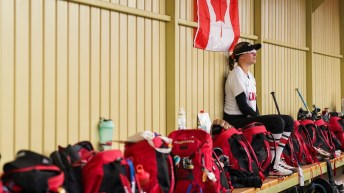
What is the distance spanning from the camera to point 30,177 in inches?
76.6

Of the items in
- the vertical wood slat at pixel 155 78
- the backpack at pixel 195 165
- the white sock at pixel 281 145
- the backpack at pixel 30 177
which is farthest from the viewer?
the white sock at pixel 281 145

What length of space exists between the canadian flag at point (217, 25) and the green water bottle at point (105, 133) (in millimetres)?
1317

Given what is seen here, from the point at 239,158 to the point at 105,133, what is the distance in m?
1.01

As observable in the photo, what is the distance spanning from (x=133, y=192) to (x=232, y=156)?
4.17ft

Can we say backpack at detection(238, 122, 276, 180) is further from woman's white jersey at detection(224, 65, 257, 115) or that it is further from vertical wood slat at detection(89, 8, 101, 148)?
vertical wood slat at detection(89, 8, 101, 148)

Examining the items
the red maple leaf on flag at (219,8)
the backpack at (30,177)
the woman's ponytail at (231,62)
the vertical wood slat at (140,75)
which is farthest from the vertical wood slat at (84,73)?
the woman's ponytail at (231,62)

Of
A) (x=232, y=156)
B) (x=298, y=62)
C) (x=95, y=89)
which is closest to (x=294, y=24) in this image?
(x=298, y=62)

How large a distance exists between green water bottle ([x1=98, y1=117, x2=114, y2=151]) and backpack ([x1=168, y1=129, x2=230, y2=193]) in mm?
531

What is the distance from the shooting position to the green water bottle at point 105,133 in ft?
10.7

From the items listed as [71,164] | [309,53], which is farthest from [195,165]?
[309,53]

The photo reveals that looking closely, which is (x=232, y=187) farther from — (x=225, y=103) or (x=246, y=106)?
(x=225, y=103)

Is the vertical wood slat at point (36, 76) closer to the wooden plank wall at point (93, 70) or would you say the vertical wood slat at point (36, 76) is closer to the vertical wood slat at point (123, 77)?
the wooden plank wall at point (93, 70)

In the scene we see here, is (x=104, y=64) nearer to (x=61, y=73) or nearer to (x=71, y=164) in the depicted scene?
(x=61, y=73)

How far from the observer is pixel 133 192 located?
235 centimetres
